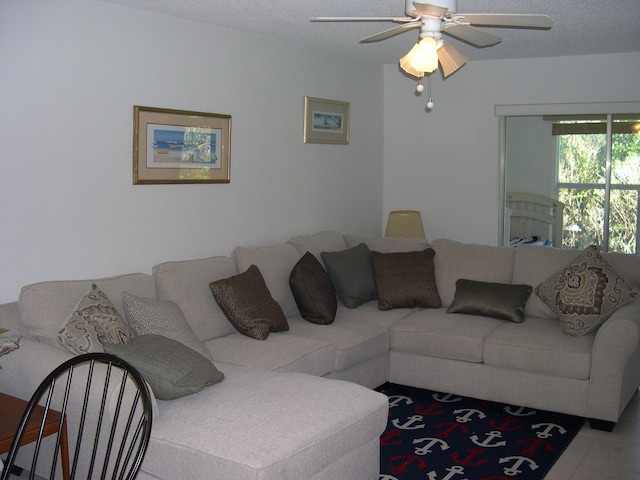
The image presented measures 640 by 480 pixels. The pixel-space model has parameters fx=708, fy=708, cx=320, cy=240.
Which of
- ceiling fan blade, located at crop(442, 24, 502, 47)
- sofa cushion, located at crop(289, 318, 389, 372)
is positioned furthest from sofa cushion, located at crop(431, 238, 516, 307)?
ceiling fan blade, located at crop(442, 24, 502, 47)

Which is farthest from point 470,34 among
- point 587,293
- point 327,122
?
point 327,122

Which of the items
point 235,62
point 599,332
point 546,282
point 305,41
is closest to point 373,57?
point 305,41

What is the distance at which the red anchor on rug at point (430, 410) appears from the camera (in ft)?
13.7

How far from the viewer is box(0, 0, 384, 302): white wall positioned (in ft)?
11.4

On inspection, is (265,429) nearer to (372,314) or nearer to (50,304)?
(50,304)

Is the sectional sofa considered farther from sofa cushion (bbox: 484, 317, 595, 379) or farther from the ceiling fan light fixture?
the ceiling fan light fixture

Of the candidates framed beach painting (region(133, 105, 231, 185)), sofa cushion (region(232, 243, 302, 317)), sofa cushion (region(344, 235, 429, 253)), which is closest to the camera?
framed beach painting (region(133, 105, 231, 185))

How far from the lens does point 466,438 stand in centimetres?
380

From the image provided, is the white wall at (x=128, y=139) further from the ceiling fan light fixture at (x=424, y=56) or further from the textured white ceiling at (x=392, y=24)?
the ceiling fan light fixture at (x=424, y=56)

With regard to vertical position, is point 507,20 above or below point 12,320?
above

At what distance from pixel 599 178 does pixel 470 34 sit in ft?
10.2

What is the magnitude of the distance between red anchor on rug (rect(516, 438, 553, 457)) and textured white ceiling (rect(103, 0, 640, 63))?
233cm

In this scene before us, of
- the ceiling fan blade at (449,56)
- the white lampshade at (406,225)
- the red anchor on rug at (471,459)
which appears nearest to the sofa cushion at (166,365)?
the red anchor on rug at (471,459)

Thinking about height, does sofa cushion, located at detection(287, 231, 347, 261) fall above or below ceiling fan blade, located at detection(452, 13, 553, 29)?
below
